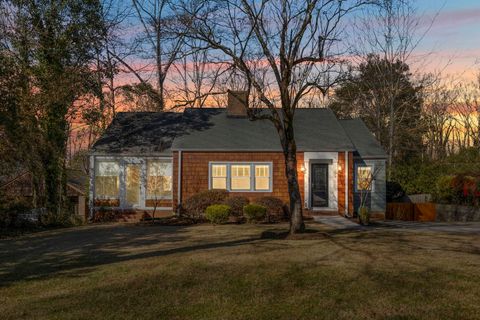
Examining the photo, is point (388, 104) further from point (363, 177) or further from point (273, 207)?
point (273, 207)

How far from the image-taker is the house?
22781 mm

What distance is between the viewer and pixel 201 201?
21484mm

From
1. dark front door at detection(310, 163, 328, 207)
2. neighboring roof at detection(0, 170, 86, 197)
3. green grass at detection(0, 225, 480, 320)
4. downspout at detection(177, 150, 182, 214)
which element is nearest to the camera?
green grass at detection(0, 225, 480, 320)

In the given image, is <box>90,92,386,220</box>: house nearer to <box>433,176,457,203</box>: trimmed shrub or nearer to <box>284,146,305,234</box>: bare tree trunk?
<box>433,176,457,203</box>: trimmed shrub

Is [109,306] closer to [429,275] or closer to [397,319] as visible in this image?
[397,319]

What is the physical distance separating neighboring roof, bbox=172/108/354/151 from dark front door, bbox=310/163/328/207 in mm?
874

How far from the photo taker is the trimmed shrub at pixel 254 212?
19.8 metres

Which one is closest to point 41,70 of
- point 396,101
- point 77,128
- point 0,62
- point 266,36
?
point 0,62

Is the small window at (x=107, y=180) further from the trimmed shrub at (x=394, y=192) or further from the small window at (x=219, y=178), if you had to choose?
the trimmed shrub at (x=394, y=192)

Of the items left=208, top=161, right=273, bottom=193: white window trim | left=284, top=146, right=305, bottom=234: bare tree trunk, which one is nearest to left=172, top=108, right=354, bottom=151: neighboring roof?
left=208, top=161, right=273, bottom=193: white window trim

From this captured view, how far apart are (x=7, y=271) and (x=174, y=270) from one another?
3.47 metres

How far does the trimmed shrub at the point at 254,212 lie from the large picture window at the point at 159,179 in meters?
4.77

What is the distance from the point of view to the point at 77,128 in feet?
84.3

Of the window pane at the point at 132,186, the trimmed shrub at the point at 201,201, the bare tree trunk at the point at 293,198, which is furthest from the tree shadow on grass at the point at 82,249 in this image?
the window pane at the point at 132,186
